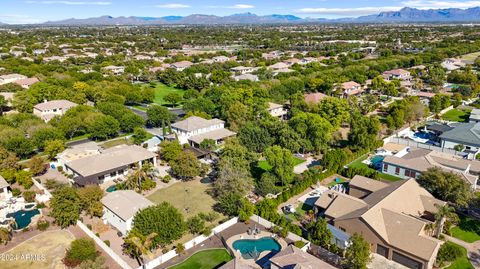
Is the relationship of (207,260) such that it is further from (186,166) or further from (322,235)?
(186,166)

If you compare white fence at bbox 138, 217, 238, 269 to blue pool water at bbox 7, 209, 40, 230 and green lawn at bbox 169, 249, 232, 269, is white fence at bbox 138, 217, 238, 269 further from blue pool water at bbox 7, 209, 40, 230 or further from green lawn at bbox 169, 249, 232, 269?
blue pool water at bbox 7, 209, 40, 230

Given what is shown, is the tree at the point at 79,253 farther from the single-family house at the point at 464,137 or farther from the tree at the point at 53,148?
the single-family house at the point at 464,137

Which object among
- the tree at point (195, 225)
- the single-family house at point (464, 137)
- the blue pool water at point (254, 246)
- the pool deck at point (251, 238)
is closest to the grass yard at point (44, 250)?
the tree at point (195, 225)

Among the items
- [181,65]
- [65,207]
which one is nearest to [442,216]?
[65,207]

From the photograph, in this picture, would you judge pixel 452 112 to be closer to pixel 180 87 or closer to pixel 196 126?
pixel 196 126

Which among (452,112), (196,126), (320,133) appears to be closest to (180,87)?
(196,126)

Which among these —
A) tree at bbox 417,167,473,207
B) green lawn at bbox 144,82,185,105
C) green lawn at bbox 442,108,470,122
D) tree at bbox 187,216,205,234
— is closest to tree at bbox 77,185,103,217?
tree at bbox 187,216,205,234
